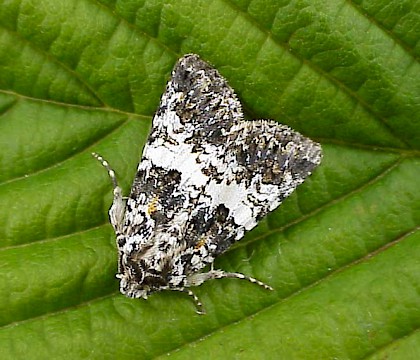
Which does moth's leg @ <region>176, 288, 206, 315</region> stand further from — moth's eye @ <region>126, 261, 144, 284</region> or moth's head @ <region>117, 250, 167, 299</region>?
moth's eye @ <region>126, 261, 144, 284</region>

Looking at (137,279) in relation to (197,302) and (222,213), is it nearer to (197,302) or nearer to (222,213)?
(197,302)

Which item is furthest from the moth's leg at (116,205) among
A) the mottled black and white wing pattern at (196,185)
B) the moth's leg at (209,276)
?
the moth's leg at (209,276)

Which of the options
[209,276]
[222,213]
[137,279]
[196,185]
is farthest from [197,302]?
[196,185]

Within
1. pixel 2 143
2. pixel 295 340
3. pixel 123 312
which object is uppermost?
pixel 2 143

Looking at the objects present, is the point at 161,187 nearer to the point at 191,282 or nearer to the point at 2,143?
the point at 191,282

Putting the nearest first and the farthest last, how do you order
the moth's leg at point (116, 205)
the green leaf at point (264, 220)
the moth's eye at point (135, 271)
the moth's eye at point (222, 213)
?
the green leaf at point (264, 220) → the moth's eye at point (135, 271) → the moth's leg at point (116, 205) → the moth's eye at point (222, 213)

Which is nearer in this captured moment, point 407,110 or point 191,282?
point 407,110

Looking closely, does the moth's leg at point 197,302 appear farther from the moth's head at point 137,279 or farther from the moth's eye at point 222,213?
the moth's eye at point 222,213

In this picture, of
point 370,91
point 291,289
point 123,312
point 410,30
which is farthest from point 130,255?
point 410,30
